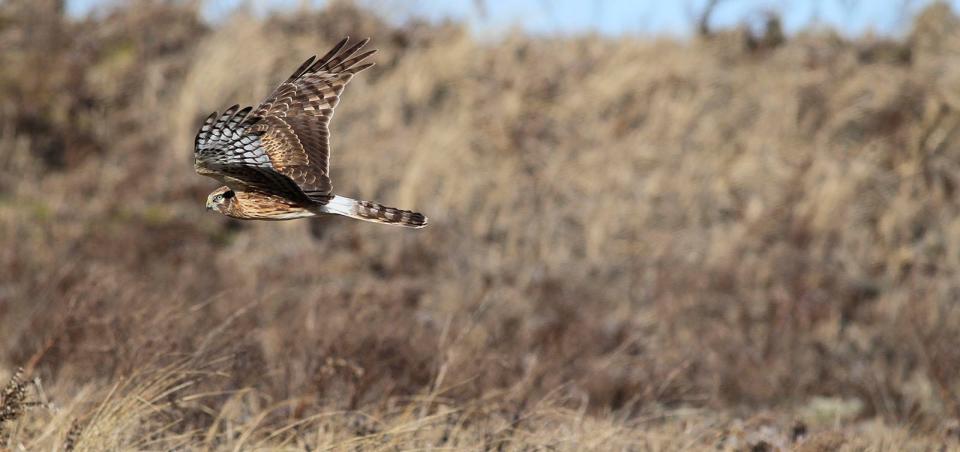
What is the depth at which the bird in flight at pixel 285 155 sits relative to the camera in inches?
173

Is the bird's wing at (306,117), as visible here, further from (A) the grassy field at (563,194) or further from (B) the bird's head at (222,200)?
(A) the grassy field at (563,194)

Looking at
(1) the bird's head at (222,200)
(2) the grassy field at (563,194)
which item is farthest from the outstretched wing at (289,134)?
(2) the grassy field at (563,194)

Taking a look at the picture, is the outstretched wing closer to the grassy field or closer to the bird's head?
the bird's head

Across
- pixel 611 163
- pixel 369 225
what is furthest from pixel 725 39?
pixel 369 225

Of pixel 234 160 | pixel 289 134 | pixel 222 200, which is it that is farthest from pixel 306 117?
pixel 234 160

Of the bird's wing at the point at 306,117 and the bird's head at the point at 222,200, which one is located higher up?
the bird's wing at the point at 306,117

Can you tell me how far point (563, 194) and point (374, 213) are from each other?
8949mm

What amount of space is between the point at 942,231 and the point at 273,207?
10282 mm

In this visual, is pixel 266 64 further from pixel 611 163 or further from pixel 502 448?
pixel 502 448

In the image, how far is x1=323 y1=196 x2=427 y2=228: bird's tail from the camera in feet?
15.0

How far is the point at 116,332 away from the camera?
19.1 feet

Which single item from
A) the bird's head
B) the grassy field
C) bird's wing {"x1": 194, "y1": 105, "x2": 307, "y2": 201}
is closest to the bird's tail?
bird's wing {"x1": 194, "y1": 105, "x2": 307, "y2": 201}

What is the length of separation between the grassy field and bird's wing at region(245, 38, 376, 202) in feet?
7.89

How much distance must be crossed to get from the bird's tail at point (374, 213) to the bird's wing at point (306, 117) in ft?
0.86
